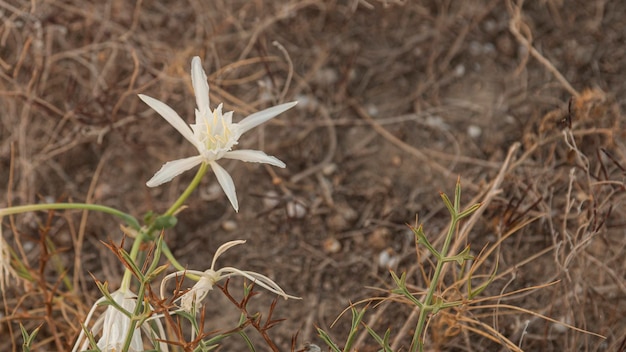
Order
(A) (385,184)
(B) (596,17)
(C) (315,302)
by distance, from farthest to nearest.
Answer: (B) (596,17) → (A) (385,184) → (C) (315,302)

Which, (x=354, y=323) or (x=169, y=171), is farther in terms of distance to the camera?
(x=169, y=171)

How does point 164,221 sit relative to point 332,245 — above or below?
above

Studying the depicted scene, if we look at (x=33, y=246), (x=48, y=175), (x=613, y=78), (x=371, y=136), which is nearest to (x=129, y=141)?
(x=48, y=175)

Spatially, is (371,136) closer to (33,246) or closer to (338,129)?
(338,129)

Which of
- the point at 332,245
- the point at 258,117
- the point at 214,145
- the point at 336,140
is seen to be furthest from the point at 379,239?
the point at 214,145

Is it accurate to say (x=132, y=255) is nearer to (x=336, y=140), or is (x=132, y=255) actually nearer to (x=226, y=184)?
(x=226, y=184)

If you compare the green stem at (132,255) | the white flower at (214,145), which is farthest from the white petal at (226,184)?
the green stem at (132,255)

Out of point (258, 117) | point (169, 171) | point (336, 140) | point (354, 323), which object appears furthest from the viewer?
point (336, 140)
